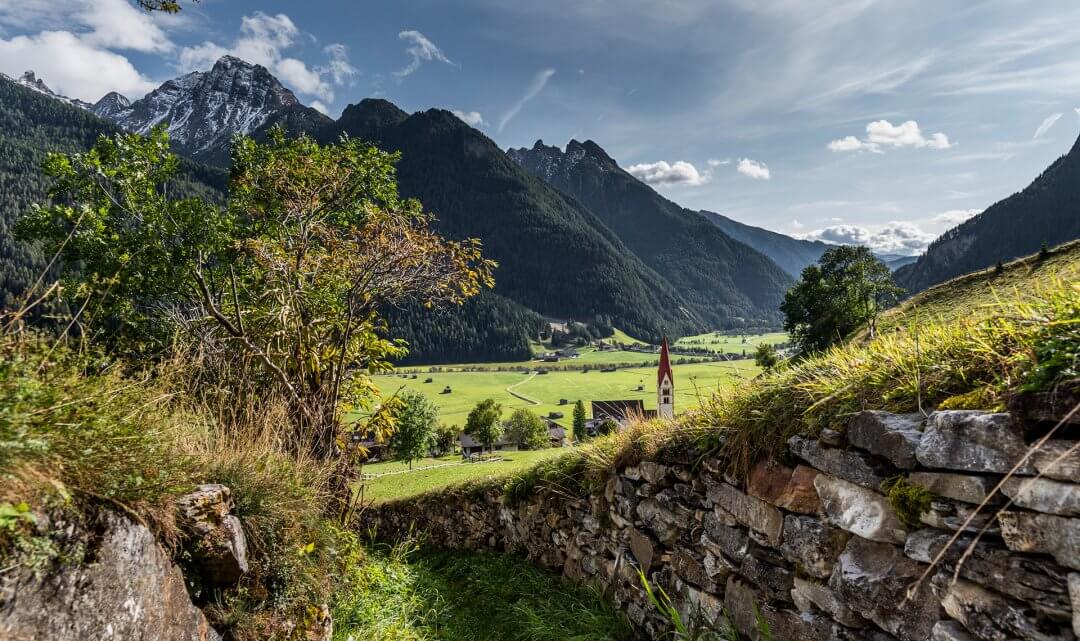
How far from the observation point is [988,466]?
209cm

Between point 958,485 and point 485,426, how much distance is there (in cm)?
5981

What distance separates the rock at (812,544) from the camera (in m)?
2.82

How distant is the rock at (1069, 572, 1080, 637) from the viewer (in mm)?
1803

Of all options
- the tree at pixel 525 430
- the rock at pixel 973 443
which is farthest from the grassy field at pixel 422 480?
the tree at pixel 525 430

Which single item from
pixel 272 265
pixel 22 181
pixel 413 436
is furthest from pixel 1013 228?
pixel 22 181

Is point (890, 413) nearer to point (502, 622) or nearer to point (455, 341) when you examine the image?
point (502, 622)

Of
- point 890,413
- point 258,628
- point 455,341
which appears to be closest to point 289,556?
point 258,628

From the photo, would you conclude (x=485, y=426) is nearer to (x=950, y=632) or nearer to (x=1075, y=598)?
(x=950, y=632)

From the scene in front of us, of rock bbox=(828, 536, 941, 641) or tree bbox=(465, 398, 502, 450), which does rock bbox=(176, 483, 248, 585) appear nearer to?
rock bbox=(828, 536, 941, 641)

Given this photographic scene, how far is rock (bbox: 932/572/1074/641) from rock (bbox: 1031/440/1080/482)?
58 centimetres

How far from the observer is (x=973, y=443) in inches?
84.4

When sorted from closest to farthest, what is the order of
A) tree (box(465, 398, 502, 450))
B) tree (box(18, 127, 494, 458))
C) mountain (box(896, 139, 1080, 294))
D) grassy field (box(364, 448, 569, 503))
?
tree (box(18, 127, 494, 458)) → grassy field (box(364, 448, 569, 503)) → tree (box(465, 398, 502, 450)) → mountain (box(896, 139, 1080, 294))

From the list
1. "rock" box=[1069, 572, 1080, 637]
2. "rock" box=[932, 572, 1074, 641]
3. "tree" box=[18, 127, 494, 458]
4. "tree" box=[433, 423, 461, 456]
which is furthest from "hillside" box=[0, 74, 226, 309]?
"tree" box=[433, 423, 461, 456]

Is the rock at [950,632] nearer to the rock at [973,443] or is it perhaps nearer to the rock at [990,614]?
the rock at [990,614]
